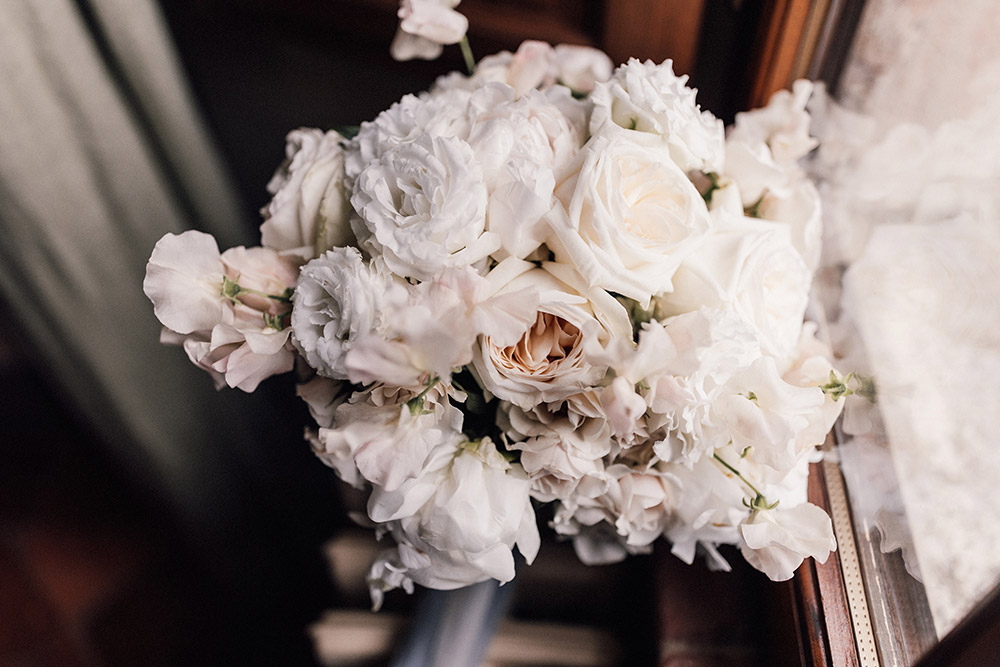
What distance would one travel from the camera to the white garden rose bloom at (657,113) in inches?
16.4

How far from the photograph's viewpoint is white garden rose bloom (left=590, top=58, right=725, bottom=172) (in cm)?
42

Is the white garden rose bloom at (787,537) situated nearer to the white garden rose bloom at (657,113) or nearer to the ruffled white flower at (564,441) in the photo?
the ruffled white flower at (564,441)

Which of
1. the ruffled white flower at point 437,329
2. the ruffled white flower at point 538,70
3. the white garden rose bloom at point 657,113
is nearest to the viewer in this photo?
the ruffled white flower at point 437,329

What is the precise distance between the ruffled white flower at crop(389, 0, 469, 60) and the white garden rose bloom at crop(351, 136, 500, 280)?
7.2 inches

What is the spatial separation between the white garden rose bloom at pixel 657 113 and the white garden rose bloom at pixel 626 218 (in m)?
0.02

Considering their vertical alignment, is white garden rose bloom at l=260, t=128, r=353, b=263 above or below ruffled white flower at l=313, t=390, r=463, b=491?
above

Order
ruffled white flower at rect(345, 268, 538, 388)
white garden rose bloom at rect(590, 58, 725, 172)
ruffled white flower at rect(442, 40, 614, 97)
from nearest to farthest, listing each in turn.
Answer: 1. ruffled white flower at rect(345, 268, 538, 388)
2. white garden rose bloom at rect(590, 58, 725, 172)
3. ruffled white flower at rect(442, 40, 614, 97)

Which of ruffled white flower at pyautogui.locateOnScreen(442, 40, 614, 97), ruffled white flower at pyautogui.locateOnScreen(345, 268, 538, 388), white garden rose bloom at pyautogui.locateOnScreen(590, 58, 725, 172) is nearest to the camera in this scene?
ruffled white flower at pyautogui.locateOnScreen(345, 268, 538, 388)

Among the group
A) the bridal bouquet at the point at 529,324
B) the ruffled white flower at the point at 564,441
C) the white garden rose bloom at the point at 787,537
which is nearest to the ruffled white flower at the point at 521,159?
the bridal bouquet at the point at 529,324

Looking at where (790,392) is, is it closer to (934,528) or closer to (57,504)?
(934,528)

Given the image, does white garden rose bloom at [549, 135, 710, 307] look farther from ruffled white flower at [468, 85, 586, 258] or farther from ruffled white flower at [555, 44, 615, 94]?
ruffled white flower at [555, 44, 615, 94]

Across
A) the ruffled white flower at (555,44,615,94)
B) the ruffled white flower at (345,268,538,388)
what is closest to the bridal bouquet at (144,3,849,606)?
the ruffled white flower at (345,268,538,388)

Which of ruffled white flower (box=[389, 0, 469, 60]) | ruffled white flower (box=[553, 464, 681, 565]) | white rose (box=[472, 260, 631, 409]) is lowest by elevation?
ruffled white flower (box=[553, 464, 681, 565])

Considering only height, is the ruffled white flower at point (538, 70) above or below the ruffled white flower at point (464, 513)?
above
